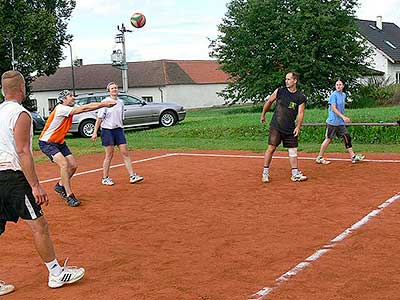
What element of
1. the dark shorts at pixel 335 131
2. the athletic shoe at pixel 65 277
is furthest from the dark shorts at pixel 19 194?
the dark shorts at pixel 335 131

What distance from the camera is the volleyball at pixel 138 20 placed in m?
31.5

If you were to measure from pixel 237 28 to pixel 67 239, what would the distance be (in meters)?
36.1

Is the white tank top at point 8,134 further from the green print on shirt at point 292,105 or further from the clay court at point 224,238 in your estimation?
the green print on shirt at point 292,105

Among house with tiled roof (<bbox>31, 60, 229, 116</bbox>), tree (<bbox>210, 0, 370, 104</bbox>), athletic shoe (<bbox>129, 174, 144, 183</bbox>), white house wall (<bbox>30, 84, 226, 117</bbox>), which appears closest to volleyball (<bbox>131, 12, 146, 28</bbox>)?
tree (<bbox>210, 0, 370, 104</bbox>)

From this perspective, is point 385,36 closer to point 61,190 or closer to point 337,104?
point 337,104

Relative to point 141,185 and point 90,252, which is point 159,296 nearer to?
point 90,252

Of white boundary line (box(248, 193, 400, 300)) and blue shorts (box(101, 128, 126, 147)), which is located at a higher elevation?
blue shorts (box(101, 128, 126, 147))

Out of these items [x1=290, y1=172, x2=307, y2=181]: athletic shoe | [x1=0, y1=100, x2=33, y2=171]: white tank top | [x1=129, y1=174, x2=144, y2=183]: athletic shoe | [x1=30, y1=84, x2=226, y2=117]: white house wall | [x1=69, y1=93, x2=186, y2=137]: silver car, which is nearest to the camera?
[x1=0, y1=100, x2=33, y2=171]: white tank top

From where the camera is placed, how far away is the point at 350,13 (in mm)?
40906

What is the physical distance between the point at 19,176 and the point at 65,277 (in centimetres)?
105

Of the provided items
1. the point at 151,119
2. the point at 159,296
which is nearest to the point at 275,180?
the point at 159,296

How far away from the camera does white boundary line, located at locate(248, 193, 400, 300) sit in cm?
540

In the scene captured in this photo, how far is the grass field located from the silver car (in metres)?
0.52

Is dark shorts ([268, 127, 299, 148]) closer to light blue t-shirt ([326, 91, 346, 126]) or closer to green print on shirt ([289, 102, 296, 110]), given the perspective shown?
green print on shirt ([289, 102, 296, 110])
